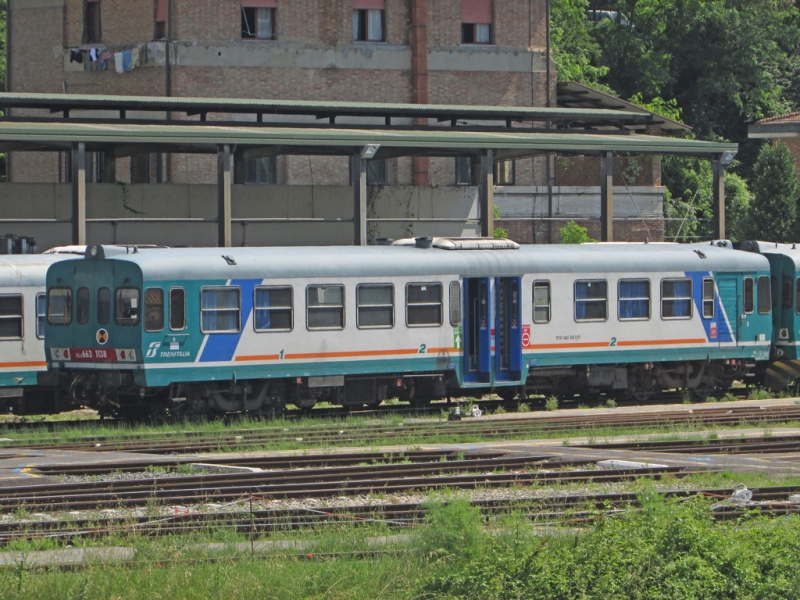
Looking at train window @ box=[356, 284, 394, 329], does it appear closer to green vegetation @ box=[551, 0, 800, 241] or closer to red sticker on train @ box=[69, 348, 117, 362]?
red sticker on train @ box=[69, 348, 117, 362]

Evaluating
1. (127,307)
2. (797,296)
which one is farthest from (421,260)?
(797,296)

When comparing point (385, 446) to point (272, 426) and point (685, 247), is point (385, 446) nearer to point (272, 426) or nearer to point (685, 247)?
point (272, 426)

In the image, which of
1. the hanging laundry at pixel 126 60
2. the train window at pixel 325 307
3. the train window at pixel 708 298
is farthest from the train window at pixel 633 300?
the hanging laundry at pixel 126 60

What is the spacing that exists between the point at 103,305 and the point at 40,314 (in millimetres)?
1640

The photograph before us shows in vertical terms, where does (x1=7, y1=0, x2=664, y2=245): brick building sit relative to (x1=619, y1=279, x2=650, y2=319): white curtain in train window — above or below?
above

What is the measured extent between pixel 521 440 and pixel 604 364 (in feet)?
21.1

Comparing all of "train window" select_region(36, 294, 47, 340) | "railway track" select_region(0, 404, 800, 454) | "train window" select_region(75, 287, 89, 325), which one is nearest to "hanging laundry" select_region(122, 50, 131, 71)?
"train window" select_region(36, 294, 47, 340)

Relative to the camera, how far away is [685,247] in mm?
27453

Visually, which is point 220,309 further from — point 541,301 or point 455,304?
point 541,301

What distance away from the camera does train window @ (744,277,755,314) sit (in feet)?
90.7

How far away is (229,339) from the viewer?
22.7 metres

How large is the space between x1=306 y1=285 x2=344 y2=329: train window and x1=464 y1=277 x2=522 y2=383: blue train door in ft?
8.00

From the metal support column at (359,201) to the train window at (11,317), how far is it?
8.24 m

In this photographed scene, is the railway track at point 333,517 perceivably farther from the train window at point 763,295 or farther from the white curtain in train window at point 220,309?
the train window at point 763,295
